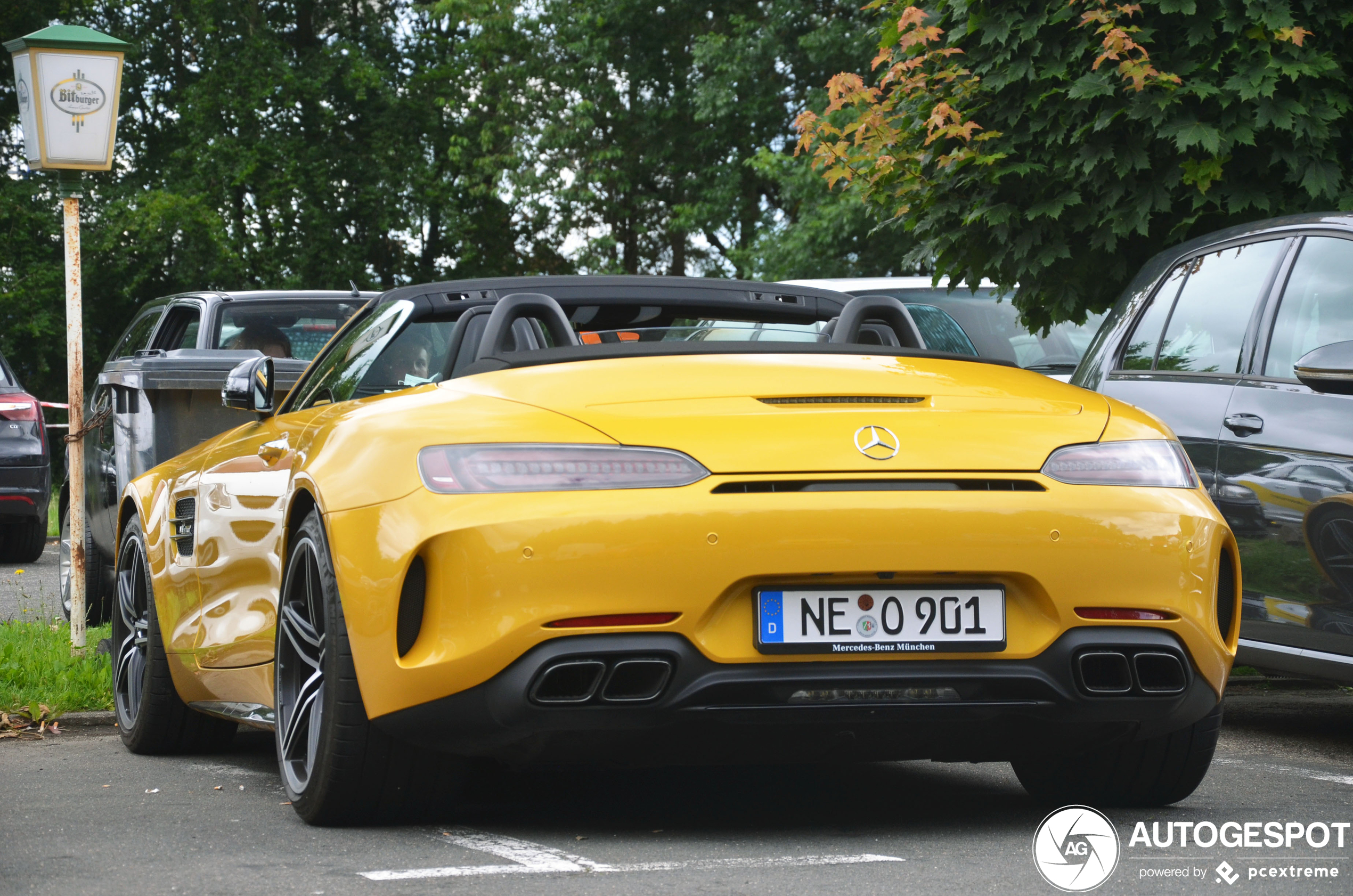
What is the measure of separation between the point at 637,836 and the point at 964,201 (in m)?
5.21

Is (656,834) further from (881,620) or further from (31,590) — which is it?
(31,590)

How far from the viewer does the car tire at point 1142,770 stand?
14.1 ft

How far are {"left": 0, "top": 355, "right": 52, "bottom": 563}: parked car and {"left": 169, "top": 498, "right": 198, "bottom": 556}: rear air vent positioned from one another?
9.00m

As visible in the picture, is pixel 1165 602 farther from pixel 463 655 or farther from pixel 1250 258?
pixel 1250 258

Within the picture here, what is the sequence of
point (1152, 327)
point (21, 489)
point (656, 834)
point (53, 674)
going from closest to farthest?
1. point (656, 834)
2. point (1152, 327)
3. point (53, 674)
4. point (21, 489)

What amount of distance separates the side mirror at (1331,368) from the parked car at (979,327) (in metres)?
4.67

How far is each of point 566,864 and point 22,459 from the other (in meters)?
11.5

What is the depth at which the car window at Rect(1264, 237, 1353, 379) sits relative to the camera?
569 centimetres

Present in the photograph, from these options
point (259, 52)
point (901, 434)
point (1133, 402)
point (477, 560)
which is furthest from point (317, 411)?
point (259, 52)

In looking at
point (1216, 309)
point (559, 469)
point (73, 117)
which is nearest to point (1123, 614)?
point (559, 469)

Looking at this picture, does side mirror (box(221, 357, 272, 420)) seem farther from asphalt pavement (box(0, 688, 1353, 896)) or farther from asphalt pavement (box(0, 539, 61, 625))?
asphalt pavement (box(0, 539, 61, 625))

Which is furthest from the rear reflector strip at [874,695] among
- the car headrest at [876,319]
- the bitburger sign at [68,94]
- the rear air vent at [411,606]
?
the bitburger sign at [68,94]

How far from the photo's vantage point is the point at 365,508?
3.85 metres

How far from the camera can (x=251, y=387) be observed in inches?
215
